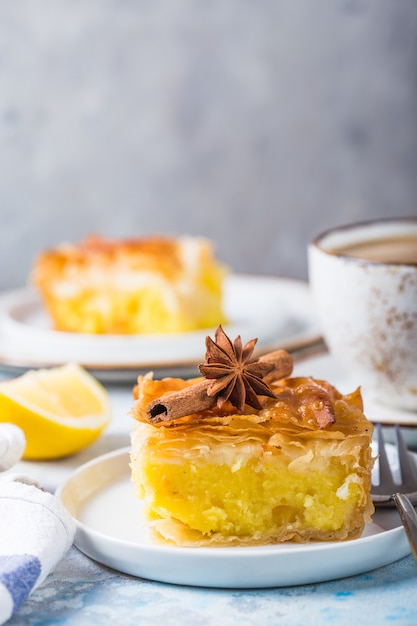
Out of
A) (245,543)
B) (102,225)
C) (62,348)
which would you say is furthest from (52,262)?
(245,543)

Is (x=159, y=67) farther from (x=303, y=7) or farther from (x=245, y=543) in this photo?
(x=245, y=543)

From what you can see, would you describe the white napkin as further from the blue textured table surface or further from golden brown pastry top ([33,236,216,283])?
golden brown pastry top ([33,236,216,283])

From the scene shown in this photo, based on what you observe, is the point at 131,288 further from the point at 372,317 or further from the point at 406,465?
the point at 406,465

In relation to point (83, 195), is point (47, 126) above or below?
above

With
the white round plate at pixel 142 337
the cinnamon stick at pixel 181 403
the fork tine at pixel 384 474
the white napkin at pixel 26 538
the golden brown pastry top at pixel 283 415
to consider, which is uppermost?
the cinnamon stick at pixel 181 403

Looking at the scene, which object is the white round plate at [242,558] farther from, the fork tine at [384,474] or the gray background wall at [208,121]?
the gray background wall at [208,121]

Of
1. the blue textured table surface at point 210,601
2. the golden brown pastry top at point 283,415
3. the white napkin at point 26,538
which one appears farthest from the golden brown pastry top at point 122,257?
the blue textured table surface at point 210,601

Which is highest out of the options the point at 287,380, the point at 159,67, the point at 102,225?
the point at 159,67

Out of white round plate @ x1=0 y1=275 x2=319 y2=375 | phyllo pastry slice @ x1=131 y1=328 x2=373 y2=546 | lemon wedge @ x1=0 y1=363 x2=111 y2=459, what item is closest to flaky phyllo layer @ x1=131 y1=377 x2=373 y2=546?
phyllo pastry slice @ x1=131 y1=328 x2=373 y2=546

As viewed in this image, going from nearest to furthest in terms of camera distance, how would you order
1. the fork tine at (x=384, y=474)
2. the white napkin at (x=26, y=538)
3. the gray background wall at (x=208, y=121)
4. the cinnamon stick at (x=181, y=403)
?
the white napkin at (x=26, y=538)
the cinnamon stick at (x=181, y=403)
the fork tine at (x=384, y=474)
the gray background wall at (x=208, y=121)
